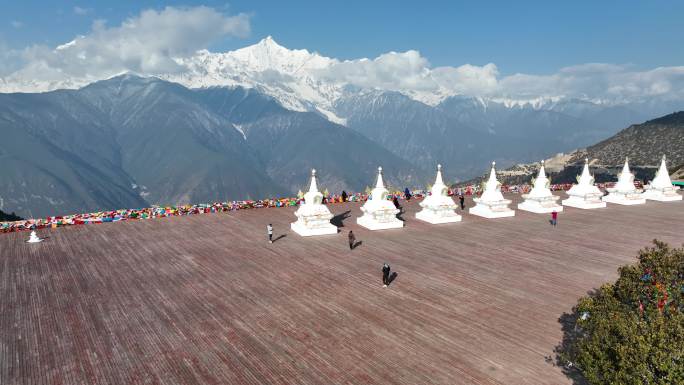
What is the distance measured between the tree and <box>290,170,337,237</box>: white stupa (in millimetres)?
18531

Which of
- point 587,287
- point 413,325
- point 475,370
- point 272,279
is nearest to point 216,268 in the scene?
point 272,279

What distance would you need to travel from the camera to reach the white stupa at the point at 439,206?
33469 mm

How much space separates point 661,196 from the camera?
45.6m

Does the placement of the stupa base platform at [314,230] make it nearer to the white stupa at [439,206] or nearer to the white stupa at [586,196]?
the white stupa at [439,206]

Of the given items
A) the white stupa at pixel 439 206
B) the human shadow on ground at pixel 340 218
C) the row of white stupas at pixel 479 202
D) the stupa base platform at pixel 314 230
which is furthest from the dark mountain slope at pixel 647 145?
the stupa base platform at pixel 314 230

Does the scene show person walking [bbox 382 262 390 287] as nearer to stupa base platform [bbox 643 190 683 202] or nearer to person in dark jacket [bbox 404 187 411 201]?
person in dark jacket [bbox 404 187 411 201]

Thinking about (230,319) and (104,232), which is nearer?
(230,319)

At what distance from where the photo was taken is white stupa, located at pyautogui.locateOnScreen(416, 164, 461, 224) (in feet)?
110

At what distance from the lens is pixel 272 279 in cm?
2056

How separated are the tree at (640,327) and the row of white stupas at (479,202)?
62.1 feet

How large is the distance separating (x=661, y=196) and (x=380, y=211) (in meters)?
32.2

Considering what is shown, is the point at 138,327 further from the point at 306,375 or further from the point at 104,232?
the point at 104,232

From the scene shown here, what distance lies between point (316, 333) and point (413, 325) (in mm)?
3291

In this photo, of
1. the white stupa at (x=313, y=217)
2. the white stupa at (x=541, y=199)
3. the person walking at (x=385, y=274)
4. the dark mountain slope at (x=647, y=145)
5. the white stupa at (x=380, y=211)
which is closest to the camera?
the person walking at (x=385, y=274)
